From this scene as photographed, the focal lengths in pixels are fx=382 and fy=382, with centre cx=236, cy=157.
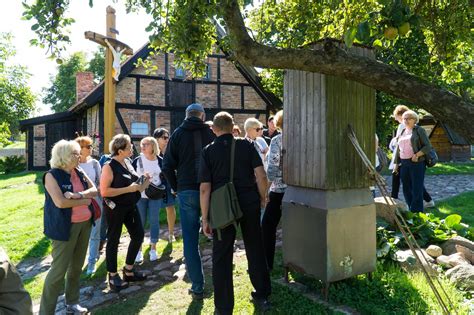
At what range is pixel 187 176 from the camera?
3928 mm

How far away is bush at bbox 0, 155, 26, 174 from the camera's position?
73.8 ft

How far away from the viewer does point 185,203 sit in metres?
3.92

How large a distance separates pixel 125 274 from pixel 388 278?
2.87m

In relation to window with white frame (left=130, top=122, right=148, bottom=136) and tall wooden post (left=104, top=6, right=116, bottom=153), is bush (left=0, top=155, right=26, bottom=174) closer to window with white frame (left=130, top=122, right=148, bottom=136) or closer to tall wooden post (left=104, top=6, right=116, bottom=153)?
window with white frame (left=130, top=122, right=148, bottom=136)

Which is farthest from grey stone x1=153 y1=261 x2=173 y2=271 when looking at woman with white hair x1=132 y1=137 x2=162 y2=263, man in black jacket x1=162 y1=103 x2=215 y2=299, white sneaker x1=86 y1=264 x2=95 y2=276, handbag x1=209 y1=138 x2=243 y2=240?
handbag x1=209 y1=138 x2=243 y2=240

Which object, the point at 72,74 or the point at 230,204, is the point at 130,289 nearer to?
the point at 230,204

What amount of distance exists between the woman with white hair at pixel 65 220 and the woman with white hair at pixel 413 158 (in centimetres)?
486

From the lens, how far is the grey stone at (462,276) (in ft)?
12.7

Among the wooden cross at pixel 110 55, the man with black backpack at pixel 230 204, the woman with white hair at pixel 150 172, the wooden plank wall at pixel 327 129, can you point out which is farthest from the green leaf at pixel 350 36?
the wooden cross at pixel 110 55

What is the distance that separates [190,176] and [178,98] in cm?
1117

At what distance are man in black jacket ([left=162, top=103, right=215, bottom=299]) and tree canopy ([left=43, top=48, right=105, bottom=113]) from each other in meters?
36.9

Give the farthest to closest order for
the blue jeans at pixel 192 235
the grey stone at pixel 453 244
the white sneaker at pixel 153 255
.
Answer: the white sneaker at pixel 153 255, the grey stone at pixel 453 244, the blue jeans at pixel 192 235

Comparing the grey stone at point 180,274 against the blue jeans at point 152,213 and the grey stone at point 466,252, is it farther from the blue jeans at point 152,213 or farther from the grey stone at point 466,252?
the grey stone at point 466,252

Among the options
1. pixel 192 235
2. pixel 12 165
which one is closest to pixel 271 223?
pixel 192 235
